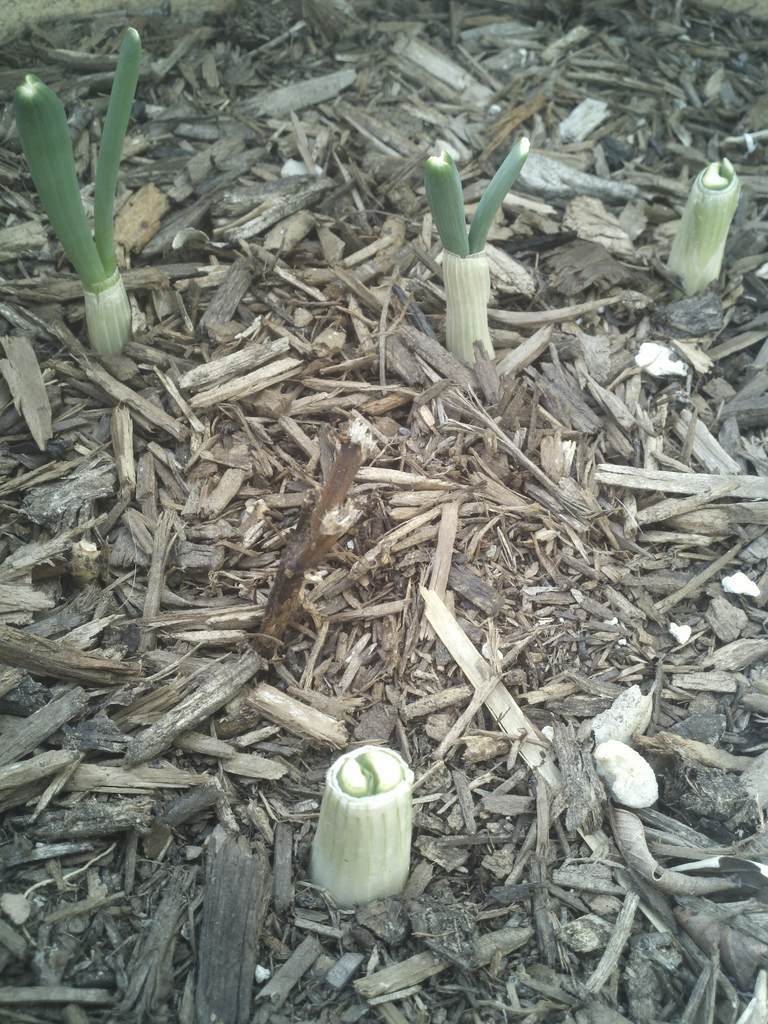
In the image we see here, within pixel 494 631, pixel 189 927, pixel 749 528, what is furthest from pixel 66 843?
pixel 749 528

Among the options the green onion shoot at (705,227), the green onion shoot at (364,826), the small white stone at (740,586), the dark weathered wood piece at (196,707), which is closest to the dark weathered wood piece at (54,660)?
the dark weathered wood piece at (196,707)

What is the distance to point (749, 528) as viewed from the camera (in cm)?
222

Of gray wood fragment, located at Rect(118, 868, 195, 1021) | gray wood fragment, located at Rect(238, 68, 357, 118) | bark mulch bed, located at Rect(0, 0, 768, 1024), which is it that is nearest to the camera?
gray wood fragment, located at Rect(118, 868, 195, 1021)

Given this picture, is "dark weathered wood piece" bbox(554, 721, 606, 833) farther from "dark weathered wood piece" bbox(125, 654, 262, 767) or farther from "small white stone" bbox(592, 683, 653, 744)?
"dark weathered wood piece" bbox(125, 654, 262, 767)

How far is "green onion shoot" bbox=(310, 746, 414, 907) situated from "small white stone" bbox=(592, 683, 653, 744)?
0.50 meters

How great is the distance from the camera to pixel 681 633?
2049mm

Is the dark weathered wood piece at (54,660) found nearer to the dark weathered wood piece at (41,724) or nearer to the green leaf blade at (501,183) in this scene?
the dark weathered wood piece at (41,724)

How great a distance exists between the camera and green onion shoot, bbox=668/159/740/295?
249 centimetres

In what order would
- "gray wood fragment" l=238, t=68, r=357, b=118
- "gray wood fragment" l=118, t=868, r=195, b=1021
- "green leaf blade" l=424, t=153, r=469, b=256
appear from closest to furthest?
"gray wood fragment" l=118, t=868, r=195, b=1021
"green leaf blade" l=424, t=153, r=469, b=256
"gray wood fragment" l=238, t=68, r=357, b=118

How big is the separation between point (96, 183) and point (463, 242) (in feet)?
2.70

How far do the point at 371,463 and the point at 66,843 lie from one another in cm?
103

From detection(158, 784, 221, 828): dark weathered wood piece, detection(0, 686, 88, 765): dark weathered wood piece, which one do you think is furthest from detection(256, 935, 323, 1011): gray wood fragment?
detection(0, 686, 88, 765): dark weathered wood piece

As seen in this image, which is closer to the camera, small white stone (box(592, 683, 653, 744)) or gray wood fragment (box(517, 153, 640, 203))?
small white stone (box(592, 683, 653, 744))

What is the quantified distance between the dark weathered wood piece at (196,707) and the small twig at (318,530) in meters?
0.13
